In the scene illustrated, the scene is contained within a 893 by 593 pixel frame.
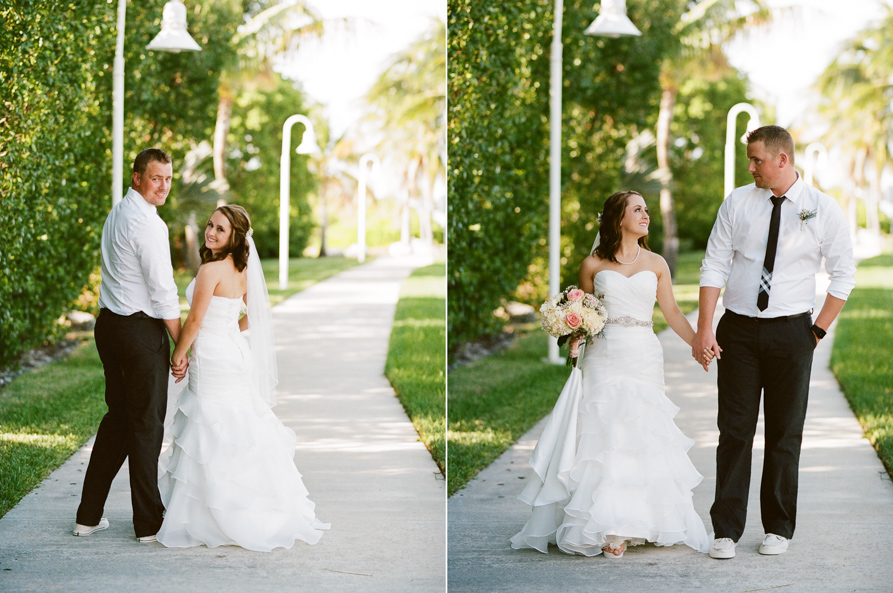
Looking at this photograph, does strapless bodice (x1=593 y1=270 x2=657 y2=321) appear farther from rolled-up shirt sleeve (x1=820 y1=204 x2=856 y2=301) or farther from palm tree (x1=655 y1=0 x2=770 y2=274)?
palm tree (x1=655 y1=0 x2=770 y2=274)

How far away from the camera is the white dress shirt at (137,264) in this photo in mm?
4047

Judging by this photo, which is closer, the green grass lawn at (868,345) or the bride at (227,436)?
the bride at (227,436)

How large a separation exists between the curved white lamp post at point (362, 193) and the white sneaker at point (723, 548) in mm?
3297

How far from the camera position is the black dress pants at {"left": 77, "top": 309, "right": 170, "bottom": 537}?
13.4ft

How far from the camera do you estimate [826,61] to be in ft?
26.1

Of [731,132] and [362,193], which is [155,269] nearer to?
[362,193]

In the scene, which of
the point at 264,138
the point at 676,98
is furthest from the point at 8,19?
the point at 676,98

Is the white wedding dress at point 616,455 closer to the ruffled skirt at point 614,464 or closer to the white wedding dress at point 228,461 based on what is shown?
the ruffled skirt at point 614,464

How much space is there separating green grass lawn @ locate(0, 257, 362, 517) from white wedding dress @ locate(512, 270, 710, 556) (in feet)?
8.12

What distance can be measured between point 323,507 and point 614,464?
4.94 ft

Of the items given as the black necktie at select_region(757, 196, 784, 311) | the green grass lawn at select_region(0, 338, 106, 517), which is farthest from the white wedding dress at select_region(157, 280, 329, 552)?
the black necktie at select_region(757, 196, 784, 311)

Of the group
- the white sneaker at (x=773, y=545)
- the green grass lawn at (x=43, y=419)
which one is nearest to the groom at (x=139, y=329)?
the green grass lawn at (x=43, y=419)

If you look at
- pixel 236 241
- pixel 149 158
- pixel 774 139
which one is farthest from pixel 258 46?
pixel 774 139

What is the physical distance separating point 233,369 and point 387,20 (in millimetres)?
3282
